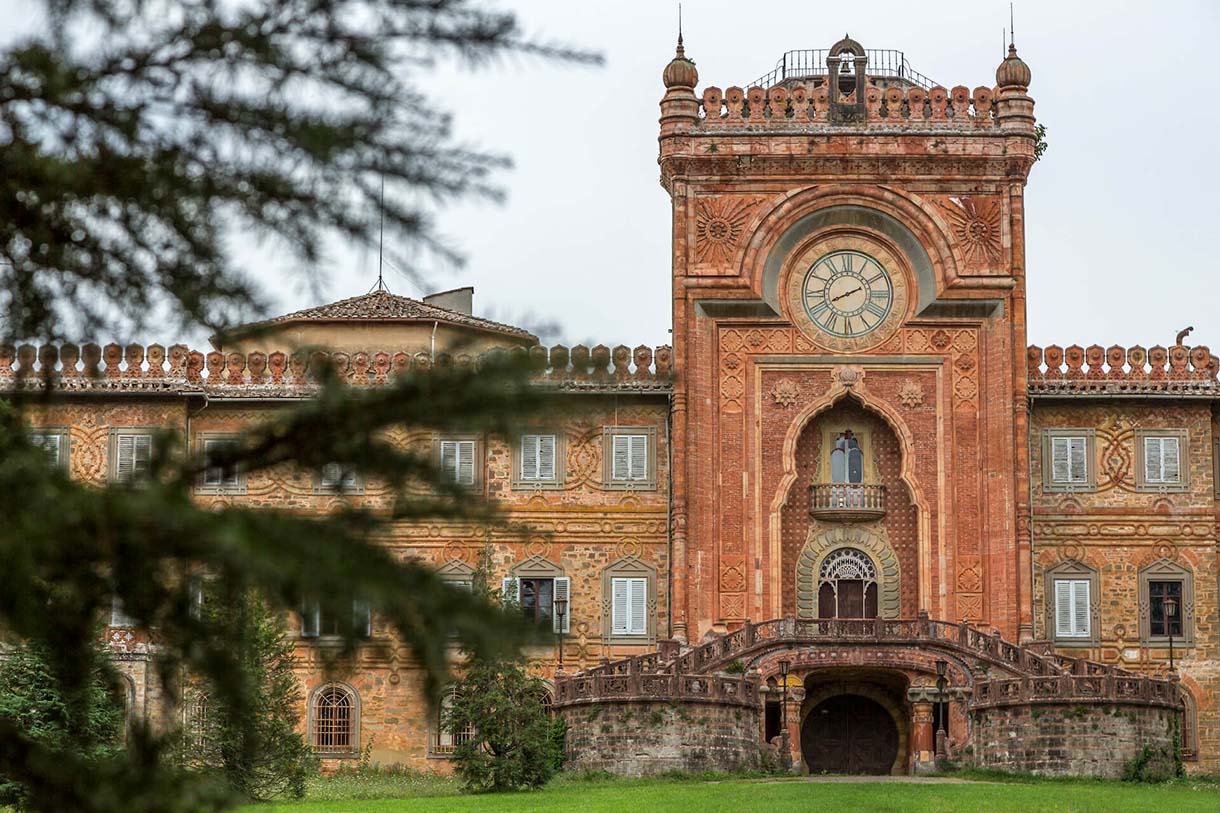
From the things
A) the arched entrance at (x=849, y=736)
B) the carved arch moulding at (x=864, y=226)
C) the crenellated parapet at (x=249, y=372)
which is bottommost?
the arched entrance at (x=849, y=736)

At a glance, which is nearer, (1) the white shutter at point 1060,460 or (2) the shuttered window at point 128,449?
(2) the shuttered window at point 128,449

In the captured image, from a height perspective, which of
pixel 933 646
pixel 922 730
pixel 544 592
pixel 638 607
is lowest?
pixel 922 730

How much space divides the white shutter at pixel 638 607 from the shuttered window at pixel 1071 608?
29.2 ft

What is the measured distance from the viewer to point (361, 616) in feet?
27.8

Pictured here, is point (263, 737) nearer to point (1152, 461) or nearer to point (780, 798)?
point (780, 798)

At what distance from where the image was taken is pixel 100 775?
30.9ft

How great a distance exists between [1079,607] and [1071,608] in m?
0.17

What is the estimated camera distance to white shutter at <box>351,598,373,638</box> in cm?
834

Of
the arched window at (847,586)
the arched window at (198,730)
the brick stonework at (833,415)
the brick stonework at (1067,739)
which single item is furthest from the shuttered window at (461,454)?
the brick stonework at (1067,739)

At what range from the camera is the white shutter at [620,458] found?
4556 centimetres

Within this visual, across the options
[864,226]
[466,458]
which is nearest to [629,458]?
[466,458]

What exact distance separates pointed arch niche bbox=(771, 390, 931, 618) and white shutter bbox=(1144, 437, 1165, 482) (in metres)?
5.47

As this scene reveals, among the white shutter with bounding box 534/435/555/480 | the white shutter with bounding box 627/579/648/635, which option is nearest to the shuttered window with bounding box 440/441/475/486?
the white shutter with bounding box 534/435/555/480

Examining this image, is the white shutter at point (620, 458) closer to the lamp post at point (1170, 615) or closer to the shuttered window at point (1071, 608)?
the shuttered window at point (1071, 608)
